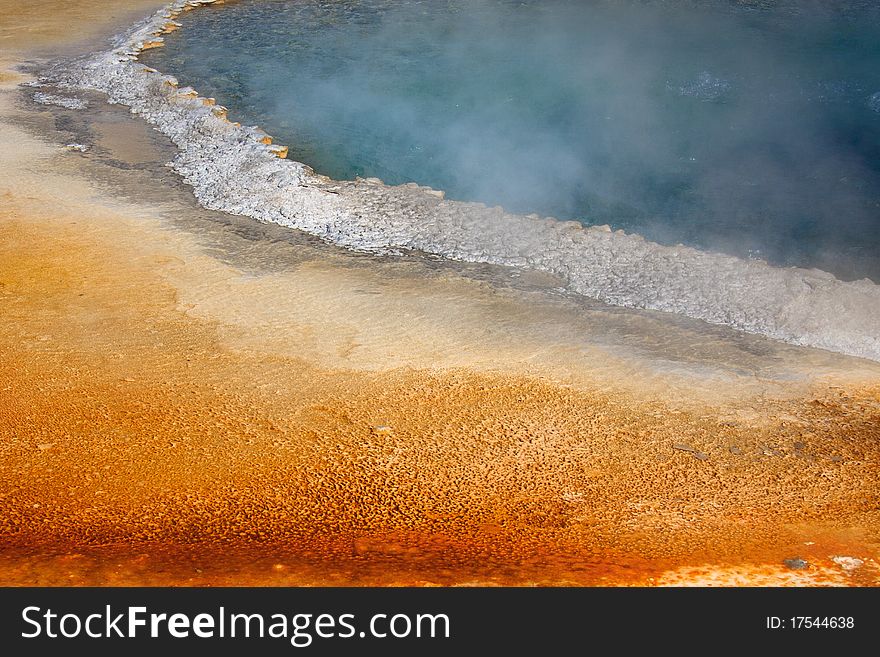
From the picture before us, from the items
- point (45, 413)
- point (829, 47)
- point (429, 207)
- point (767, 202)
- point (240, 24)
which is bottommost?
point (45, 413)

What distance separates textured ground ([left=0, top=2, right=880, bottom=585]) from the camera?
8.46 ft

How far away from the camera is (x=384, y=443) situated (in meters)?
3.15

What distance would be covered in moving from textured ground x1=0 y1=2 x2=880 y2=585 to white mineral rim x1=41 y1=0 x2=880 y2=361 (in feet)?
1.14

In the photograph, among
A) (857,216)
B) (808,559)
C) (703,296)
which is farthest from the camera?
(857,216)

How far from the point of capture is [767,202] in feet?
20.2

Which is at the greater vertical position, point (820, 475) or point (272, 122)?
point (272, 122)

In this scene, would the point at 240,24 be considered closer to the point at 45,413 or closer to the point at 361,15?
the point at 361,15

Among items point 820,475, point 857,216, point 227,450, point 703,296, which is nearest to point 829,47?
point 857,216

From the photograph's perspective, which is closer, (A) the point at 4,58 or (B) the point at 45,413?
(B) the point at 45,413

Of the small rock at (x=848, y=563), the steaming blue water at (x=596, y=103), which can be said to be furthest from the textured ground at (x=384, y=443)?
the steaming blue water at (x=596, y=103)

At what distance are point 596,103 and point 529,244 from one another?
3656 millimetres

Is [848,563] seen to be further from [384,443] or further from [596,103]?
[596,103]

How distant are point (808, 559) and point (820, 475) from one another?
21.3 inches

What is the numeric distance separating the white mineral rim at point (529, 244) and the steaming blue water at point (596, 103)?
0.59 metres
